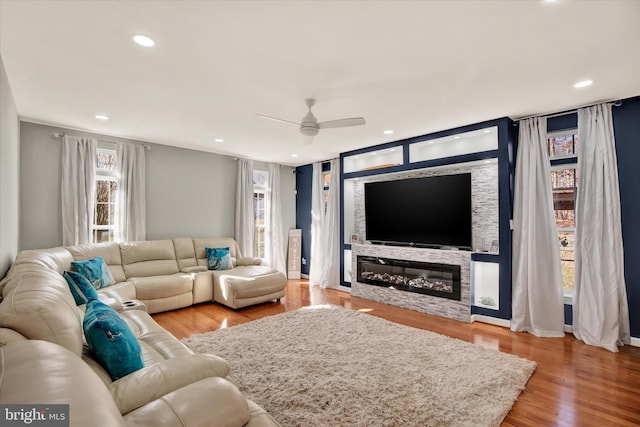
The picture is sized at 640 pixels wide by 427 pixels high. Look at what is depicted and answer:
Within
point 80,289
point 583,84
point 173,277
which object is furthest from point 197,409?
point 583,84

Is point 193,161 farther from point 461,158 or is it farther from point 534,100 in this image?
point 534,100

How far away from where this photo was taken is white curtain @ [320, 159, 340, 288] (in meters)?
6.23

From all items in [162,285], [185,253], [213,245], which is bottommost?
[162,285]

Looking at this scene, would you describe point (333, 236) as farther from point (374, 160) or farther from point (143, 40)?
point (143, 40)

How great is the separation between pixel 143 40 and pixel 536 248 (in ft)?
14.7

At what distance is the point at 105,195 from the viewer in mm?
4961

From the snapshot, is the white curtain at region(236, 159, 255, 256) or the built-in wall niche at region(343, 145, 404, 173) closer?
the built-in wall niche at region(343, 145, 404, 173)

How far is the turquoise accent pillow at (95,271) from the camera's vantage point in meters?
3.84

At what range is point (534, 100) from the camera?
3.40 m

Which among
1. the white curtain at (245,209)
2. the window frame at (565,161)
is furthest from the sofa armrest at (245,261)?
the window frame at (565,161)

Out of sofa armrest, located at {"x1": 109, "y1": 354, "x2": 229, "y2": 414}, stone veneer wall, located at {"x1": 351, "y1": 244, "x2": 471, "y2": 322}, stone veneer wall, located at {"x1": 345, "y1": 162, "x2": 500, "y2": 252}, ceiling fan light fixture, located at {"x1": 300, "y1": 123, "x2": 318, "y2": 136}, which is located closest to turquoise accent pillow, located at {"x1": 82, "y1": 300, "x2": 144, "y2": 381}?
sofa armrest, located at {"x1": 109, "y1": 354, "x2": 229, "y2": 414}

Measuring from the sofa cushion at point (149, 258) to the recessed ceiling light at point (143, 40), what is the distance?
3.46 metres

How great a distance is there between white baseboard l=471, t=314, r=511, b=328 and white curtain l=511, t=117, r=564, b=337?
0.39ft

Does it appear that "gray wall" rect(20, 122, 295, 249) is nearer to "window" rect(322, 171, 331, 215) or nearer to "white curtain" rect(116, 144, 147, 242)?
"white curtain" rect(116, 144, 147, 242)
